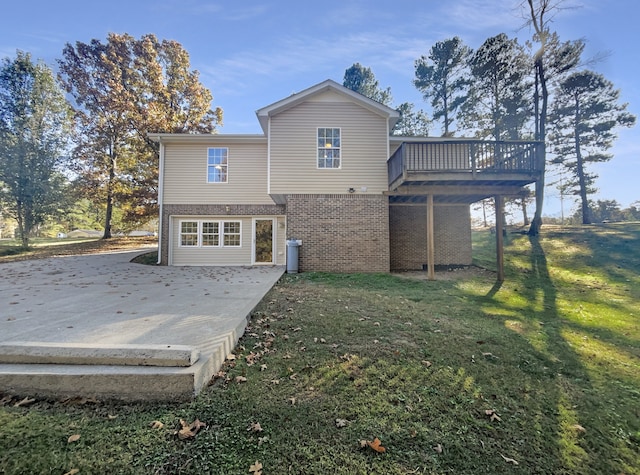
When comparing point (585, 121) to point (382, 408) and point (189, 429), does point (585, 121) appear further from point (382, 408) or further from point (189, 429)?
point (189, 429)

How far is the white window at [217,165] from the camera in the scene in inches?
486

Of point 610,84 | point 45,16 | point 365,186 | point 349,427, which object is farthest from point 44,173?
point 610,84

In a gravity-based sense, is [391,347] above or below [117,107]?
below

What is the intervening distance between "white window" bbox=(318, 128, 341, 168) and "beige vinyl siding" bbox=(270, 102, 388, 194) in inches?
6.4

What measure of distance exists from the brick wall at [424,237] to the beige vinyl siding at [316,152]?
7.44ft

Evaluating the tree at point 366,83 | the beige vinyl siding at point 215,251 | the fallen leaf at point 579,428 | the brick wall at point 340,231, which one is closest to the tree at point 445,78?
the tree at point 366,83

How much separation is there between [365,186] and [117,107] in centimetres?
1740

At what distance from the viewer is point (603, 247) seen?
496 inches

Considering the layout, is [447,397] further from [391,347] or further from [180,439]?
[180,439]

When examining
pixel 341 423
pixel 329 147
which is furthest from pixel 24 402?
pixel 329 147

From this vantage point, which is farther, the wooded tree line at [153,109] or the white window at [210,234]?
the wooded tree line at [153,109]

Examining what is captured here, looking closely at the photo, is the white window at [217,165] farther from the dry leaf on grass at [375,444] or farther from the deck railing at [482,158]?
the dry leaf on grass at [375,444]

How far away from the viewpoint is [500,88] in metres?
17.4

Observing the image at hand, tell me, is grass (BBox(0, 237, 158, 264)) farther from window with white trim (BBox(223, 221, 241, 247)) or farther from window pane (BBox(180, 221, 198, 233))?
window with white trim (BBox(223, 221, 241, 247))
